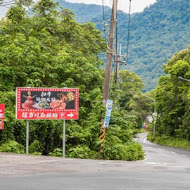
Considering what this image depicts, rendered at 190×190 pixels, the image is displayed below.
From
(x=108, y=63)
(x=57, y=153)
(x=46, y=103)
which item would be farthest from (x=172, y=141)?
(x=46, y=103)

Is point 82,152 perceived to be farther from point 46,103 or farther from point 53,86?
point 53,86

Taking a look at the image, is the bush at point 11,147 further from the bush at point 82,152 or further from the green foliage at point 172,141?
the green foliage at point 172,141

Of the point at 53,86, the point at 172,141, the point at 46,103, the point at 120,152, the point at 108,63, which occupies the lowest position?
Result: the point at 172,141

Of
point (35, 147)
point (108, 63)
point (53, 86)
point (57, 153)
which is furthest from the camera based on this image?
point (53, 86)

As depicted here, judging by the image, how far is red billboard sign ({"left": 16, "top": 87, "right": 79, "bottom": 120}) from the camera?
68.6ft

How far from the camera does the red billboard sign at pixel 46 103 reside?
68.6ft

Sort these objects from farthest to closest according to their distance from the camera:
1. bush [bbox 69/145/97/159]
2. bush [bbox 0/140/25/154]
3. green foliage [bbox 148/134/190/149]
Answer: green foliage [bbox 148/134/190/149], bush [bbox 69/145/97/159], bush [bbox 0/140/25/154]

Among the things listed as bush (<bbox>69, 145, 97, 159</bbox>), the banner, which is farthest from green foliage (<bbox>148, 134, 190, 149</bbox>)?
bush (<bbox>69, 145, 97, 159</bbox>)

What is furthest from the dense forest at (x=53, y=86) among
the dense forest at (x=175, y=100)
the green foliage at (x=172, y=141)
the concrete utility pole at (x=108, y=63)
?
the green foliage at (x=172, y=141)

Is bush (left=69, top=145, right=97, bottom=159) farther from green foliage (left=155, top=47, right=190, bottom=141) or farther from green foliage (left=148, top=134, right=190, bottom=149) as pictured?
green foliage (left=148, top=134, right=190, bottom=149)

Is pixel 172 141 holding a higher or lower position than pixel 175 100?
lower

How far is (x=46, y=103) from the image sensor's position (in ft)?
69.2

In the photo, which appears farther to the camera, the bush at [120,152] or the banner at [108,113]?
the bush at [120,152]

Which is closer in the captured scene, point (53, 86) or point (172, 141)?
point (53, 86)
